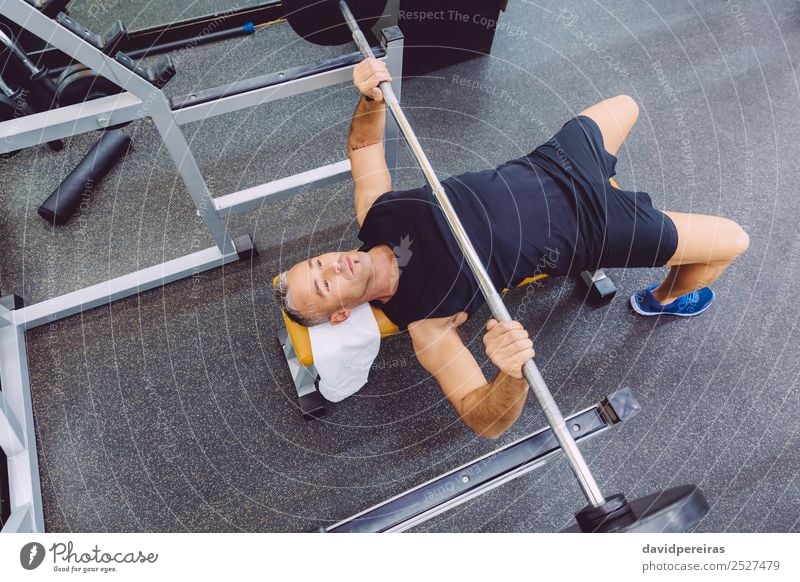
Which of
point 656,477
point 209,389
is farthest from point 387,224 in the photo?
point 656,477

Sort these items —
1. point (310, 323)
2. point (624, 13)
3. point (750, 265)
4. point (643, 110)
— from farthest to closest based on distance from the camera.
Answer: point (624, 13)
point (643, 110)
point (750, 265)
point (310, 323)

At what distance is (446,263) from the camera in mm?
1261

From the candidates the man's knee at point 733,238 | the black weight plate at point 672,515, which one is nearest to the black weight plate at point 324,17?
the man's knee at point 733,238

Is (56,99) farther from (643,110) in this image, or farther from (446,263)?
(643,110)

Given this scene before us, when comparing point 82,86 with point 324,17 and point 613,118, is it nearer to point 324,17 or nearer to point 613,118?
point 324,17

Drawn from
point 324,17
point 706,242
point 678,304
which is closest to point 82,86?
point 324,17

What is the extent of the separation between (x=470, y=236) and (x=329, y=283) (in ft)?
1.18

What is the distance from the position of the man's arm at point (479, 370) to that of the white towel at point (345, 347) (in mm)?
114

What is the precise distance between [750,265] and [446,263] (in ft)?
3.94

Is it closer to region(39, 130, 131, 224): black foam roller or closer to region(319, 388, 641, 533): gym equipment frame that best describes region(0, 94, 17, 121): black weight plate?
region(39, 130, 131, 224): black foam roller

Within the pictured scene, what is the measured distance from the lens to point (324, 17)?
1.42m

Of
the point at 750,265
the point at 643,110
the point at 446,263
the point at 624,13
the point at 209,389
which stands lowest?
the point at 750,265

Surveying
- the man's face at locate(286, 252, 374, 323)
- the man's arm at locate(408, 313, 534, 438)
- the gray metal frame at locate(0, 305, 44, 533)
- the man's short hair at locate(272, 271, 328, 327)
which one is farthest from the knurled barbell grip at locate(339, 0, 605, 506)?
the gray metal frame at locate(0, 305, 44, 533)

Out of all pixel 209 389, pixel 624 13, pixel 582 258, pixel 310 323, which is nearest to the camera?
pixel 310 323
